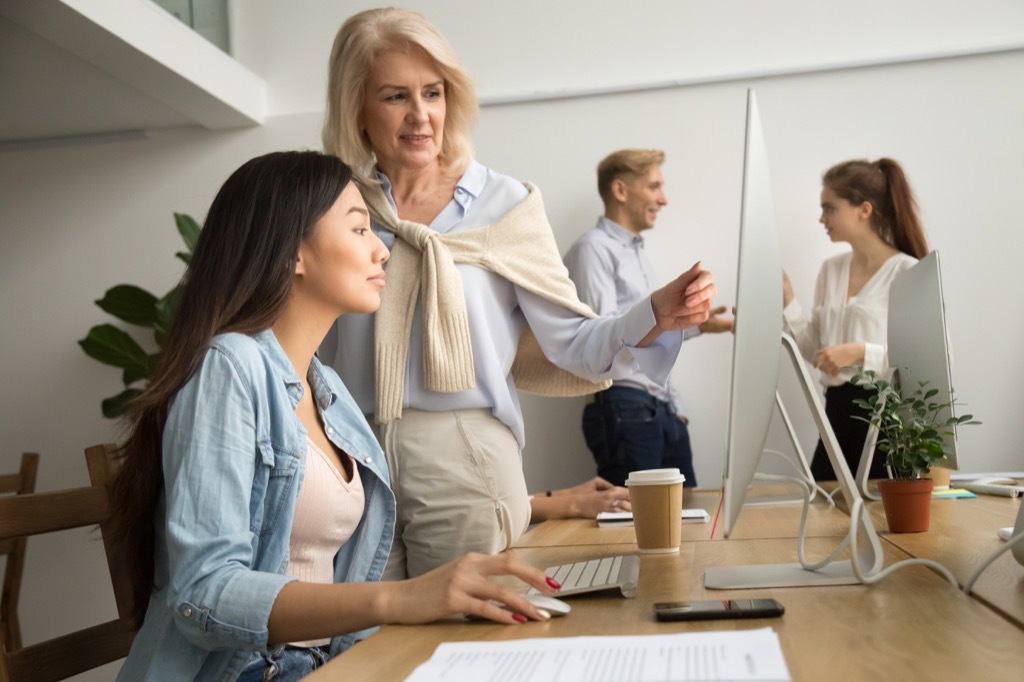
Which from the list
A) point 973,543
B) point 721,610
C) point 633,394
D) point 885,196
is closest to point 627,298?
point 633,394

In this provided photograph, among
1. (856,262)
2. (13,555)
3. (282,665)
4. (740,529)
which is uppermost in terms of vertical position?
(856,262)

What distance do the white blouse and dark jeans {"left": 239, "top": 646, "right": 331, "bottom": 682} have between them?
7.81ft

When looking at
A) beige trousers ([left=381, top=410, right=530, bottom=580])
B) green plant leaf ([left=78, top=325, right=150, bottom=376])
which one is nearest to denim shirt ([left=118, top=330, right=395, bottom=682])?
beige trousers ([left=381, top=410, right=530, bottom=580])

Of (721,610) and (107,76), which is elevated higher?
(107,76)

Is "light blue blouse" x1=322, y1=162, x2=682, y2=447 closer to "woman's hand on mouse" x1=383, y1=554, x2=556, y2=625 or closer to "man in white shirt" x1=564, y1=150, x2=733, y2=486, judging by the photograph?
"woman's hand on mouse" x1=383, y1=554, x2=556, y2=625

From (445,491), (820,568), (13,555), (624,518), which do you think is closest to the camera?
(820,568)

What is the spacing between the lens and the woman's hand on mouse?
979 millimetres

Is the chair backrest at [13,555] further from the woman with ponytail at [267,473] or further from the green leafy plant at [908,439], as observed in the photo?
the green leafy plant at [908,439]

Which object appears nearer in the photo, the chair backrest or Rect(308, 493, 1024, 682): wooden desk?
Rect(308, 493, 1024, 682): wooden desk

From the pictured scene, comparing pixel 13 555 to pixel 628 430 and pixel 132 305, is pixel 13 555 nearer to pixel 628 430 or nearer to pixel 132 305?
pixel 132 305

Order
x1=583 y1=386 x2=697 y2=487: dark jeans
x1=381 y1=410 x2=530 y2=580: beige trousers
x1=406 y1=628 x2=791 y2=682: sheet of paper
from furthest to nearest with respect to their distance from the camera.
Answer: x1=583 y1=386 x2=697 y2=487: dark jeans, x1=381 y1=410 x2=530 y2=580: beige trousers, x1=406 y1=628 x2=791 y2=682: sheet of paper

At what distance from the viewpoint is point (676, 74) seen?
4297 mm

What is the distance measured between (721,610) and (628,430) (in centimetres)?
283

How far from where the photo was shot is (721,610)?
936mm
